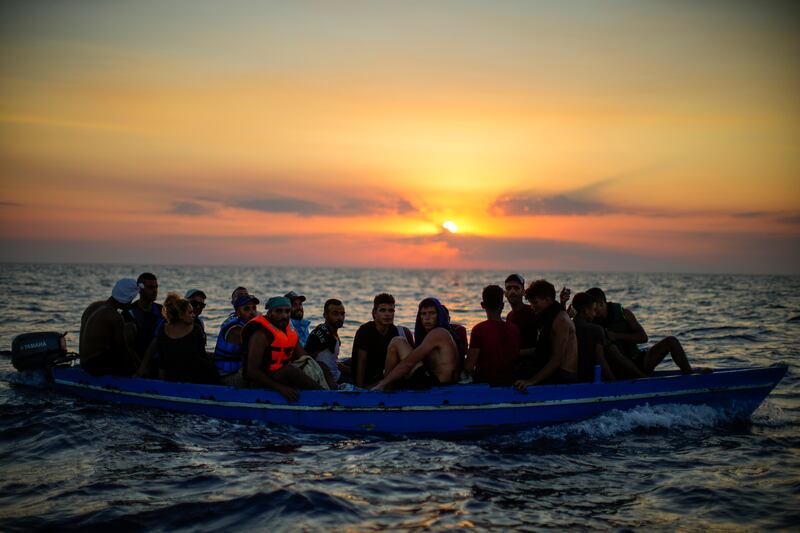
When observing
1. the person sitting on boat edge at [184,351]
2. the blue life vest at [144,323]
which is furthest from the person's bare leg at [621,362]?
the blue life vest at [144,323]

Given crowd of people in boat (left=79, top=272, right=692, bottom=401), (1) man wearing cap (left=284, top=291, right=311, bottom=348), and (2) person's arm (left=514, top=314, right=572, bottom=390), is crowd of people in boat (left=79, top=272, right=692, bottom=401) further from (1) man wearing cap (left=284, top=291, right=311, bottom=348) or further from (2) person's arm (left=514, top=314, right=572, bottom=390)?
(1) man wearing cap (left=284, top=291, right=311, bottom=348)

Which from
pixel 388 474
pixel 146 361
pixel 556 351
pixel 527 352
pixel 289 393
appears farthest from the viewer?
pixel 146 361

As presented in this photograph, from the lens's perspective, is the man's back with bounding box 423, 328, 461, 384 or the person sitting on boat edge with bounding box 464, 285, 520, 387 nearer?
the man's back with bounding box 423, 328, 461, 384

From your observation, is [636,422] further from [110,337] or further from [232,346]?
[110,337]

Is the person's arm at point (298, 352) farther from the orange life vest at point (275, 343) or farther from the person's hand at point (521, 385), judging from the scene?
the person's hand at point (521, 385)

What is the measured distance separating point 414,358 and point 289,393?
1964 mm

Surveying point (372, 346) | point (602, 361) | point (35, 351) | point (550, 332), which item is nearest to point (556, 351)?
point (550, 332)

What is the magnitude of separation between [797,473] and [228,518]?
6.84 meters

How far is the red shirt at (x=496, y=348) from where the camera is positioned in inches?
357

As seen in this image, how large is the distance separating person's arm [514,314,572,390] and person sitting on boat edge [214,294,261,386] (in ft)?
14.5

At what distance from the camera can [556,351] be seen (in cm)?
903

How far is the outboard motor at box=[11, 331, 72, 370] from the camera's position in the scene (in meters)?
11.7

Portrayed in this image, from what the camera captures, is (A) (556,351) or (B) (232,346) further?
(B) (232,346)

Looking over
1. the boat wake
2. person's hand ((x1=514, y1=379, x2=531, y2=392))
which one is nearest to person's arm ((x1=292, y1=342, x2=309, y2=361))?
person's hand ((x1=514, y1=379, x2=531, y2=392))
